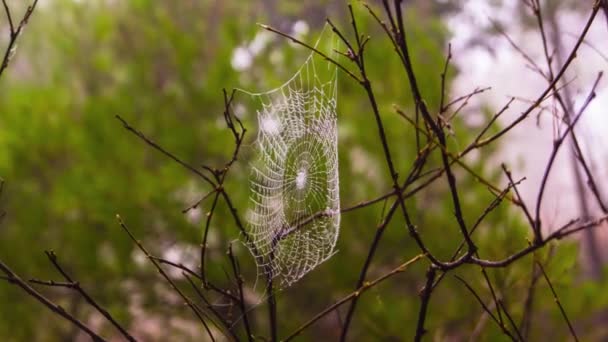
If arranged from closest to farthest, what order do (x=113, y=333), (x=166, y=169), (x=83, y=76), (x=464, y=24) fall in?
(x=166, y=169), (x=113, y=333), (x=83, y=76), (x=464, y=24)

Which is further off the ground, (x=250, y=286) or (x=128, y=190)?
(x=128, y=190)

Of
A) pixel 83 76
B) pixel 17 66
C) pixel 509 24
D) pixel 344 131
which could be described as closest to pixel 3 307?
pixel 83 76

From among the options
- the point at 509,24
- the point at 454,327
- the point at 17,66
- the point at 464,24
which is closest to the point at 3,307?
the point at 454,327

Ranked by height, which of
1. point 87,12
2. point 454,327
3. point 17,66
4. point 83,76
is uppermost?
point 17,66

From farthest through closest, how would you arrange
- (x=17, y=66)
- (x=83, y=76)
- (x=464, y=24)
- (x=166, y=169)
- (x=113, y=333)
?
(x=464, y=24) < (x=17, y=66) < (x=83, y=76) < (x=113, y=333) < (x=166, y=169)

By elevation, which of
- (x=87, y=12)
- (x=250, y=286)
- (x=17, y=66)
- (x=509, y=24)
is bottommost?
(x=250, y=286)

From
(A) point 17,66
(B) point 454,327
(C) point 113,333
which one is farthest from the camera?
(A) point 17,66

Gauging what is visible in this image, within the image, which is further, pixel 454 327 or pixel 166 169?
pixel 166 169

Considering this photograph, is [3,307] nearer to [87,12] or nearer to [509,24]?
[87,12]

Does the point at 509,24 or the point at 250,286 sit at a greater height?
the point at 509,24
